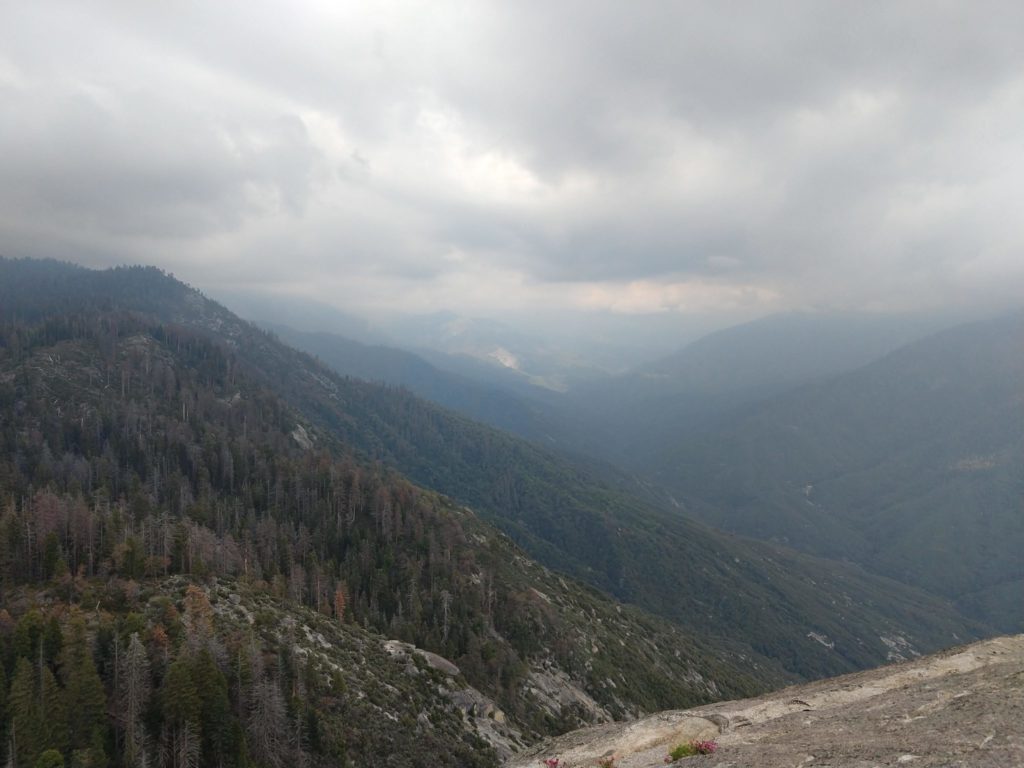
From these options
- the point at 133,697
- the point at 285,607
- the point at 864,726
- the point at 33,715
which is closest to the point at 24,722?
the point at 33,715

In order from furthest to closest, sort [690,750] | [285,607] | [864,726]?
[285,607], [690,750], [864,726]

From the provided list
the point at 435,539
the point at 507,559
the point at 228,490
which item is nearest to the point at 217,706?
the point at 435,539

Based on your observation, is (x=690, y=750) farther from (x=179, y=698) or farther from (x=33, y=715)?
(x=33, y=715)

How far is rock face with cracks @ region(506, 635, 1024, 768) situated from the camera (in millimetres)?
18703

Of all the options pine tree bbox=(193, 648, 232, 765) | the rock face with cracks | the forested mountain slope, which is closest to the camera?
the rock face with cracks

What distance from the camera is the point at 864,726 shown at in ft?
77.8

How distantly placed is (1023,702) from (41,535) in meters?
109

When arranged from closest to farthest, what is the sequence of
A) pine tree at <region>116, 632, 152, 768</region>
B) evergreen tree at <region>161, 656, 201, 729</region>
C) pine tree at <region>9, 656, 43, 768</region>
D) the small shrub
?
the small shrub → pine tree at <region>9, 656, 43, 768</region> → pine tree at <region>116, 632, 152, 768</region> → evergreen tree at <region>161, 656, 201, 729</region>

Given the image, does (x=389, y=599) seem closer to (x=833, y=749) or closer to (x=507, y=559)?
(x=507, y=559)

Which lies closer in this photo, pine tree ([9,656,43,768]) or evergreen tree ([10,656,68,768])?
pine tree ([9,656,43,768])

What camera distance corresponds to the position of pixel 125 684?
1725 inches

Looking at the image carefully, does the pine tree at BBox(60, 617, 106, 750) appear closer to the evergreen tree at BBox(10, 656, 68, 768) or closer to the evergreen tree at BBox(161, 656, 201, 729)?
the evergreen tree at BBox(10, 656, 68, 768)

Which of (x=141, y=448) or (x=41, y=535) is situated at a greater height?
(x=41, y=535)

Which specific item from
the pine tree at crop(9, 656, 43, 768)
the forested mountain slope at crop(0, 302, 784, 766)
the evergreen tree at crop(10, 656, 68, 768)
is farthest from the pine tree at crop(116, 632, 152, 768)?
the pine tree at crop(9, 656, 43, 768)
